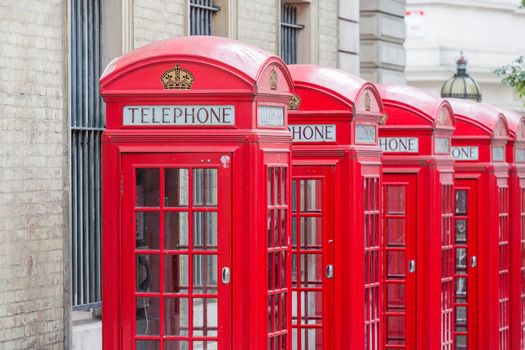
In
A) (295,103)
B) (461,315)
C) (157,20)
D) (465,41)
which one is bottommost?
(461,315)

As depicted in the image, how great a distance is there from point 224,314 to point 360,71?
1140cm

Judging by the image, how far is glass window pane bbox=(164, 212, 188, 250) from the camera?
9273 millimetres

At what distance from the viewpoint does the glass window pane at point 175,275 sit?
9320 mm

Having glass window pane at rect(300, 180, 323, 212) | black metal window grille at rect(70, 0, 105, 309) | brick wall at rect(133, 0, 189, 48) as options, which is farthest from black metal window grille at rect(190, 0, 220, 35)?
glass window pane at rect(300, 180, 323, 212)

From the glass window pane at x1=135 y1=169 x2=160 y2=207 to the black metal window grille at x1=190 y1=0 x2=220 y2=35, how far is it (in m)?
5.95

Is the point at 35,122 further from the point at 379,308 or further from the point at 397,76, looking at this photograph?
the point at 397,76

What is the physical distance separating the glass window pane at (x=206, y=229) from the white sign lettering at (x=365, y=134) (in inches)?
81.6

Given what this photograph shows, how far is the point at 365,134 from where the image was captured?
37.0 ft

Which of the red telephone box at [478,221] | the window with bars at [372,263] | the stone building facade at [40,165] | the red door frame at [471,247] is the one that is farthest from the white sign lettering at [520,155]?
the window with bars at [372,263]

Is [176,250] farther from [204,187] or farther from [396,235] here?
[396,235]

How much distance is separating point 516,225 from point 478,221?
1.30m

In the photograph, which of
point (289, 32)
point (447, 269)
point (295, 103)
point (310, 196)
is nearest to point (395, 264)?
point (447, 269)

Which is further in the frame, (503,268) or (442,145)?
(503,268)

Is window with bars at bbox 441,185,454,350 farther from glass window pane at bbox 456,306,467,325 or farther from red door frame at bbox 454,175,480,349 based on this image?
glass window pane at bbox 456,306,467,325
